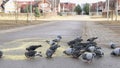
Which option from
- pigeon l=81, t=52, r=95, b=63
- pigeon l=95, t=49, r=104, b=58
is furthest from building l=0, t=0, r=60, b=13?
pigeon l=81, t=52, r=95, b=63

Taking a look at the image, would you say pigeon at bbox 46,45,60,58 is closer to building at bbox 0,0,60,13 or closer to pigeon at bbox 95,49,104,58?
pigeon at bbox 95,49,104,58

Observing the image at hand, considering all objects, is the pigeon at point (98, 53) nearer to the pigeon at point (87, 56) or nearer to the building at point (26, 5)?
the pigeon at point (87, 56)

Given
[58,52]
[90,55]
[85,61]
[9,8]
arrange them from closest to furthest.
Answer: [90,55] → [85,61] → [58,52] → [9,8]

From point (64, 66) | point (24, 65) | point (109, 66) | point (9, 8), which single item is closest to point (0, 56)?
point (24, 65)

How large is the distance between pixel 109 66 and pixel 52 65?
173 centimetres

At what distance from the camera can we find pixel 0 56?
45.5 ft

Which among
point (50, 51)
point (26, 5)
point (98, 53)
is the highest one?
point (26, 5)

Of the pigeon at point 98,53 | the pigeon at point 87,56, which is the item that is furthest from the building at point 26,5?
the pigeon at point 87,56

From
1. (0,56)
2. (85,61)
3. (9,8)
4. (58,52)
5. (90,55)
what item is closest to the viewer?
(90,55)

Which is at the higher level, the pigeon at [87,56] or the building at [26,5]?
the building at [26,5]

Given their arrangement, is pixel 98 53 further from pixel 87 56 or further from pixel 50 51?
pixel 87 56

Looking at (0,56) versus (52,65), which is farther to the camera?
(0,56)

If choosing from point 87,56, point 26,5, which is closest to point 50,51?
point 87,56

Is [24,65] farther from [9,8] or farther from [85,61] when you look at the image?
[9,8]
